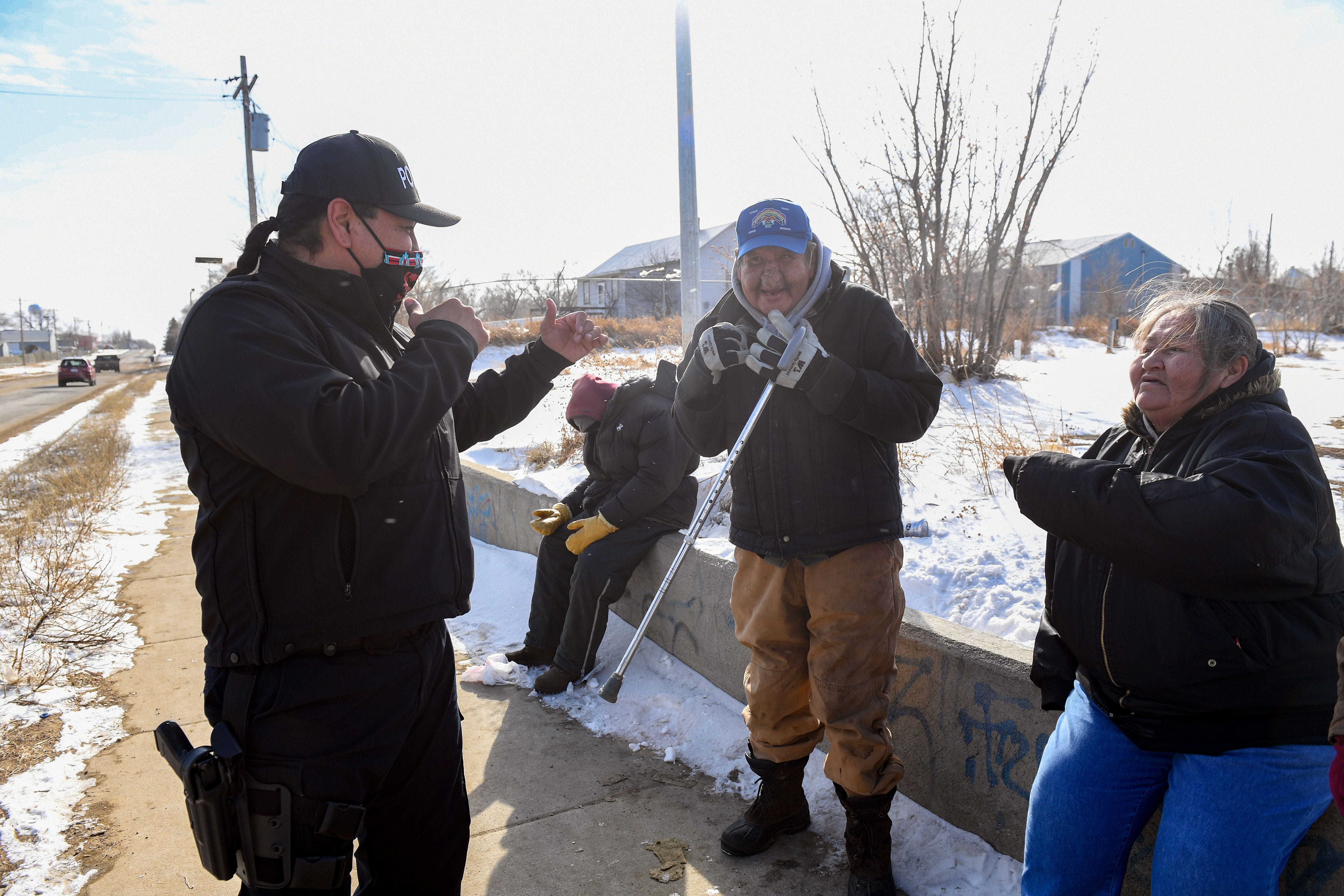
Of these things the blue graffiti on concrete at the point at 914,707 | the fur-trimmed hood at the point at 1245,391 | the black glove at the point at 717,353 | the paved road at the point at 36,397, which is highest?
the black glove at the point at 717,353

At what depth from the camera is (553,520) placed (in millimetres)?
4727

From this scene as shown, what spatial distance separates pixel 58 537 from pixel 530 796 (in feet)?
19.8

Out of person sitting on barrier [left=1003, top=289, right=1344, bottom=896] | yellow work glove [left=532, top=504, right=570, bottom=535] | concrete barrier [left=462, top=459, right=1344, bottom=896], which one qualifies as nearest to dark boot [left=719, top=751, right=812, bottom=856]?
concrete barrier [left=462, top=459, right=1344, bottom=896]

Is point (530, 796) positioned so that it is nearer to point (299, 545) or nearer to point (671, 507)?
point (671, 507)

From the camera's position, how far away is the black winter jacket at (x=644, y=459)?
14.0ft

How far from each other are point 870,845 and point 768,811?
1.33 feet

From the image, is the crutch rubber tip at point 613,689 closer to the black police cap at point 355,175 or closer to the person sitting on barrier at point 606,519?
the person sitting on barrier at point 606,519

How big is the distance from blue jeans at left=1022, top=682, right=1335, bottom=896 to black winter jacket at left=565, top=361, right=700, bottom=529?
246cm

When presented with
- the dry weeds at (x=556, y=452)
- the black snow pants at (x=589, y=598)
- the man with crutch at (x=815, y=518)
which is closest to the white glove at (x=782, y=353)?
the man with crutch at (x=815, y=518)

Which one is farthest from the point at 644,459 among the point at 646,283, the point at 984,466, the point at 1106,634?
the point at 646,283

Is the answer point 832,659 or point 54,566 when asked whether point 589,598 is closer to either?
point 832,659

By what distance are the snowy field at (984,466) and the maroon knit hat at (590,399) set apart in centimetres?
95

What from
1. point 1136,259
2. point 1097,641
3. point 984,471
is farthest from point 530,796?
point 1136,259

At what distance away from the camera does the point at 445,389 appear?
175 centimetres
